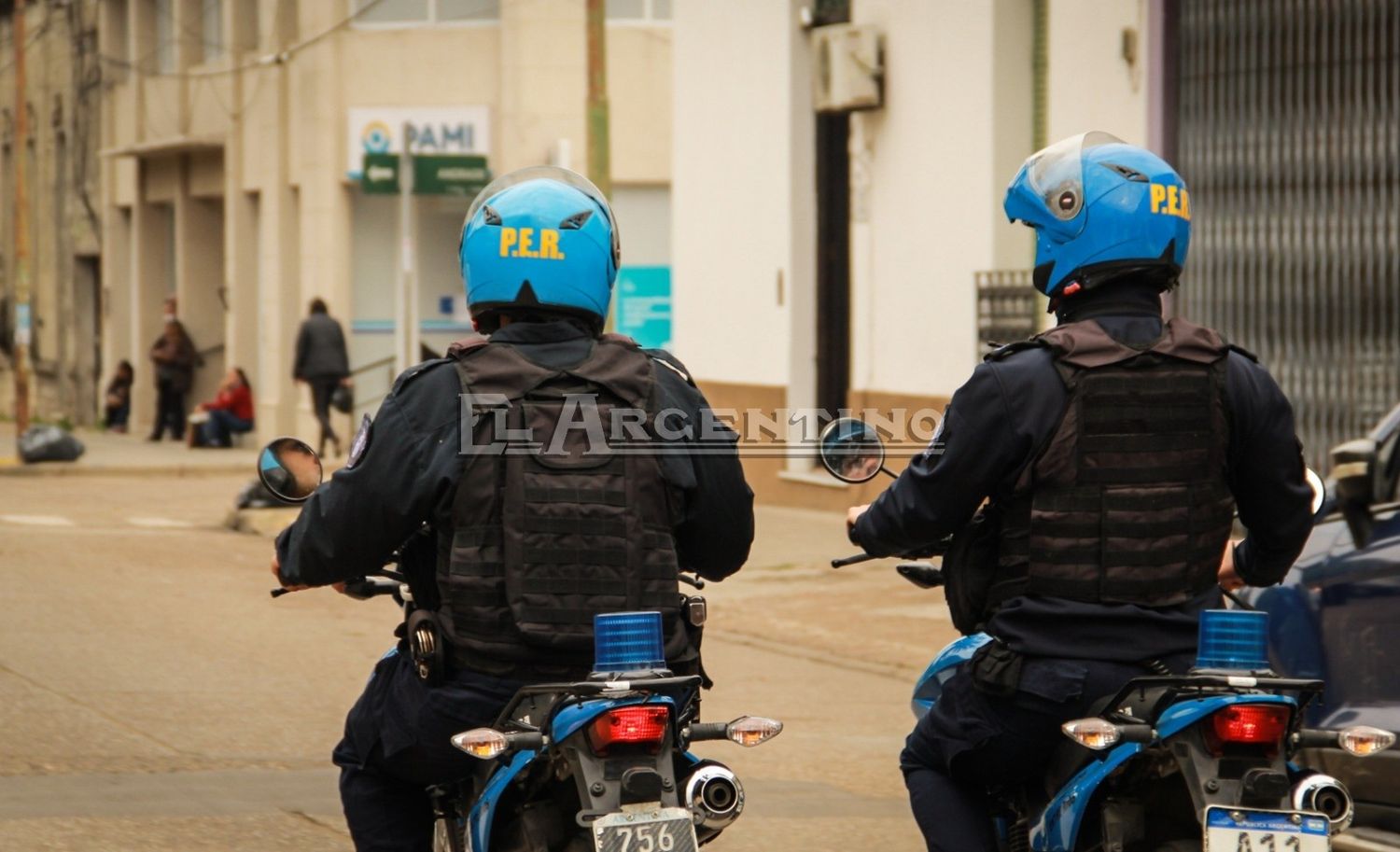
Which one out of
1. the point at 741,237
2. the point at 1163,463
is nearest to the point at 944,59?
the point at 741,237

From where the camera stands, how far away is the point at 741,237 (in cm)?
1881

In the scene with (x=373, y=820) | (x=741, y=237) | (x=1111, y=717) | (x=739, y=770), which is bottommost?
(x=739, y=770)

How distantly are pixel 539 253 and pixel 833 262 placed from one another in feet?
47.4

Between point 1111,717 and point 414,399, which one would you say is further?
point 414,399

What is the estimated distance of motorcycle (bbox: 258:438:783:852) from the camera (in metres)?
3.41

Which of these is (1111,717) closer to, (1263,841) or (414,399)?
(1263,841)

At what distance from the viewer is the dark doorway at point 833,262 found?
18.1 m

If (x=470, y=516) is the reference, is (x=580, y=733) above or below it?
below

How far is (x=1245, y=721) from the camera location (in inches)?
132

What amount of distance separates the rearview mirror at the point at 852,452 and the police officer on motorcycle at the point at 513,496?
0.24 meters

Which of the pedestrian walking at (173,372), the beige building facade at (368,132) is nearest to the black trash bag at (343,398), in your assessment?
the beige building facade at (368,132)

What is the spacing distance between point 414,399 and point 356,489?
0.63 feet

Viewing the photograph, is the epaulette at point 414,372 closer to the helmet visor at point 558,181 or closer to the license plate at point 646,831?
the helmet visor at point 558,181

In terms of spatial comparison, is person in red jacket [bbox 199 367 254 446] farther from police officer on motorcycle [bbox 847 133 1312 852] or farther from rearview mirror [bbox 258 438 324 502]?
police officer on motorcycle [bbox 847 133 1312 852]
